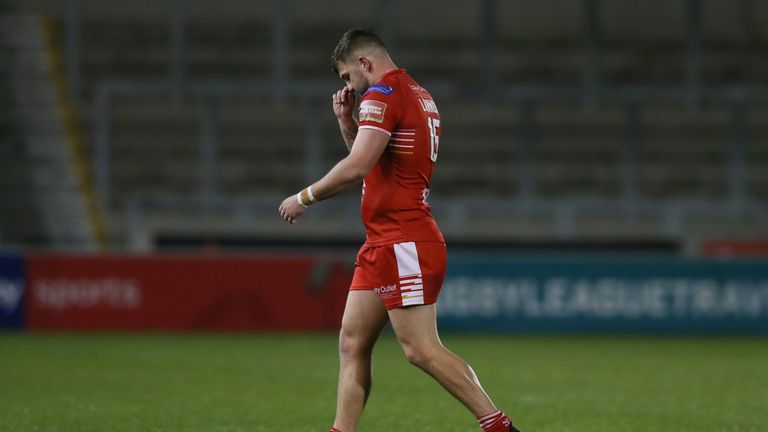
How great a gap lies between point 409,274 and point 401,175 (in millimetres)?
459

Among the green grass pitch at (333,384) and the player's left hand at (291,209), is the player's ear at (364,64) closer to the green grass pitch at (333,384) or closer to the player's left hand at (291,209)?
the player's left hand at (291,209)

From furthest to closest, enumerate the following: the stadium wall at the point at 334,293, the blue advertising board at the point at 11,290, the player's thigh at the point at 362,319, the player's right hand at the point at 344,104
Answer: the stadium wall at the point at 334,293
the blue advertising board at the point at 11,290
the player's right hand at the point at 344,104
the player's thigh at the point at 362,319

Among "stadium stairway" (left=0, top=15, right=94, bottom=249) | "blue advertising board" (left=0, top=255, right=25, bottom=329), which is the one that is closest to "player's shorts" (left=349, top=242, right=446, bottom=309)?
"blue advertising board" (left=0, top=255, right=25, bottom=329)

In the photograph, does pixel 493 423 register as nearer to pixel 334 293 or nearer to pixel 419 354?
pixel 419 354

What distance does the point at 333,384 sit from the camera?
1024cm

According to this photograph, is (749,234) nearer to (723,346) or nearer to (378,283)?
(723,346)

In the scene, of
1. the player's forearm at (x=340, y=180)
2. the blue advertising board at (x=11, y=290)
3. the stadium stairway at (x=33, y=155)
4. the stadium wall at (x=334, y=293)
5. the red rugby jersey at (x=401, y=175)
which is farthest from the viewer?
the stadium stairway at (x=33, y=155)

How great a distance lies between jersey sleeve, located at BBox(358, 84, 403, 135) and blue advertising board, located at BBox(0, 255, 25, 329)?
455 inches

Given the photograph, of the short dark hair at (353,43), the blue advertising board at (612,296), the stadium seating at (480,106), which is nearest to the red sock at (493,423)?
the short dark hair at (353,43)

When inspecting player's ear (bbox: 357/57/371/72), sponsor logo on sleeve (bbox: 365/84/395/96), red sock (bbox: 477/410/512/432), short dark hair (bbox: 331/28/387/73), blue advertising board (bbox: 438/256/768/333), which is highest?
short dark hair (bbox: 331/28/387/73)

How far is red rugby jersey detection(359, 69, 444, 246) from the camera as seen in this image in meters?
5.77

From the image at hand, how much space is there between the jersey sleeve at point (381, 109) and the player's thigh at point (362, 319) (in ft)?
2.57

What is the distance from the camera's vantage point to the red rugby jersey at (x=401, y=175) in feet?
18.9

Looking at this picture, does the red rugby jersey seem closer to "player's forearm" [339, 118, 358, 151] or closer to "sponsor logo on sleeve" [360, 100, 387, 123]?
"sponsor logo on sleeve" [360, 100, 387, 123]
